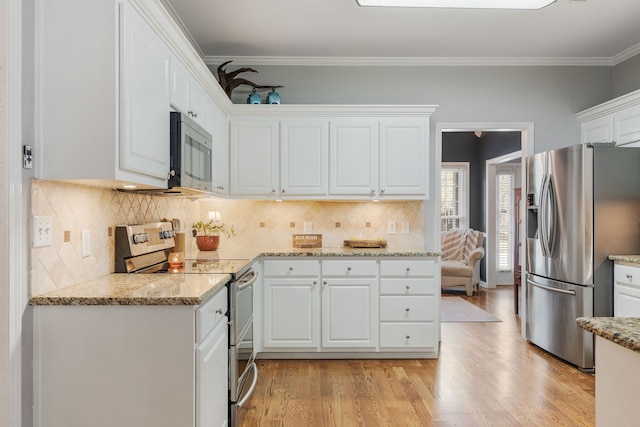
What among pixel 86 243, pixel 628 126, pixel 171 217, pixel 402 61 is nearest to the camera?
pixel 86 243

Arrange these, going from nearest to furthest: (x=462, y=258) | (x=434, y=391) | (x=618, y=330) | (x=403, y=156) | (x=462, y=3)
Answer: (x=618, y=330) → (x=462, y=3) → (x=434, y=391) → (x=403, y=156) → (x=462, y=258)

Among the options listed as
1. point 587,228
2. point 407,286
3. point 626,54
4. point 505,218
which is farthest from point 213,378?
point 505,218

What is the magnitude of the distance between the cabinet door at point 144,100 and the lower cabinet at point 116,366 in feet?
2.06

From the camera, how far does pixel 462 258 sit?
22.5 ft

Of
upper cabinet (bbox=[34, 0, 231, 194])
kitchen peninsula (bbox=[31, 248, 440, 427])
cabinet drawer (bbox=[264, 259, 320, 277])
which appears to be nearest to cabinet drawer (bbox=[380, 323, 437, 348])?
cabinet drawer (bbox=[264, 259, 320, 277])

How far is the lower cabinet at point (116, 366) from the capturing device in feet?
5.34

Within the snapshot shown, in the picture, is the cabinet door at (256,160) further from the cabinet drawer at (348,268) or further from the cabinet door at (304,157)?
the cabinet drawer at (348,268)

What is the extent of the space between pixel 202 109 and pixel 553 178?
2.83 meters

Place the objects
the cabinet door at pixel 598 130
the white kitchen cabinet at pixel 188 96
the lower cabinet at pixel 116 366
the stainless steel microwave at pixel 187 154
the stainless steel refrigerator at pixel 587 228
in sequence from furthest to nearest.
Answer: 1. the cabinet door at pixel 598 130
2. the stainless steel refrigerator at pixel 587 228
3. the white kitchen cabinet at pixel 188 96
4. the stainless steel microwave at pixel 187 154
5. the lower cabinet at pixel 116 366

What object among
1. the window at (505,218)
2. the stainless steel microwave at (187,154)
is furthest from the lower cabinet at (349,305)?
the window at (505,218)

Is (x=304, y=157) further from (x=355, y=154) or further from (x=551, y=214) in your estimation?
(x=551, y=214)

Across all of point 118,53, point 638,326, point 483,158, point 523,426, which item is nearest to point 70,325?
point 118,53

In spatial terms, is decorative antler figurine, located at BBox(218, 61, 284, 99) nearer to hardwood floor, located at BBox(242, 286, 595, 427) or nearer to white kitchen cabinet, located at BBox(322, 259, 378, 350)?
white kitchen cabinet, located at BBox(322, 259, 378, 350)

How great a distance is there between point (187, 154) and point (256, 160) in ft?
4.73
